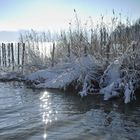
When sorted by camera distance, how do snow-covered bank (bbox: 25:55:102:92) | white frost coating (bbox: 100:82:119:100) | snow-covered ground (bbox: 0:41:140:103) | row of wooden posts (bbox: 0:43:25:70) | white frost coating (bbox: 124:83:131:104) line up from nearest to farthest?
white frost coating (bbox: 124:83:131:104) → white frost coating (bbox: 100:82:119:100) → snow-covered ground (bbox: 0:41:140:103) → snow-covered bank (bbox: 25:55:102:92) → row of wooden posts (bbox: 0:43:25:70)

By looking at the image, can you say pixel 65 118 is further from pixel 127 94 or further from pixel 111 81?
pixel 111 81

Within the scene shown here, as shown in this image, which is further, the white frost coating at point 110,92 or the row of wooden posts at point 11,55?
the row of wooden posts at point 11,55

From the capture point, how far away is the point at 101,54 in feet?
47.4

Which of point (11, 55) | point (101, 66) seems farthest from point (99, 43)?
point (11, 55)

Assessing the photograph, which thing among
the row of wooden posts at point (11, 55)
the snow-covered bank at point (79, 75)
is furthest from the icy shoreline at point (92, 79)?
the row of wooden posts at point (11, 55)

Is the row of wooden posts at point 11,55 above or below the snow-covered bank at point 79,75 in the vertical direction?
above

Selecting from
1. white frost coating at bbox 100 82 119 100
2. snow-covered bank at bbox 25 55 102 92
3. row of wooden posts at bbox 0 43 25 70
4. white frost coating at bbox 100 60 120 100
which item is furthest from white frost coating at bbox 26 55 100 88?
row of wooden posts at bbox 0 43 25 70

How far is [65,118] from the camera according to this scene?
927 centimetres

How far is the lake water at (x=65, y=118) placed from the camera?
7.71 metres

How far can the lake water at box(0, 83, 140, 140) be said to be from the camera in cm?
771

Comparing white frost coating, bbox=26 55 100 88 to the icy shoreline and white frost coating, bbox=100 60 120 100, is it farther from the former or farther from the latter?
white frost coating, bbox=100 60 120 100

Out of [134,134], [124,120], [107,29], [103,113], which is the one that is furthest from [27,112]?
[107,29]

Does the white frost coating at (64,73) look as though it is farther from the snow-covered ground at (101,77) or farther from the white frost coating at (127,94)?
the white frost coating at (127,94)

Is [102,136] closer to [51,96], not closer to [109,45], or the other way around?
[51,96]
